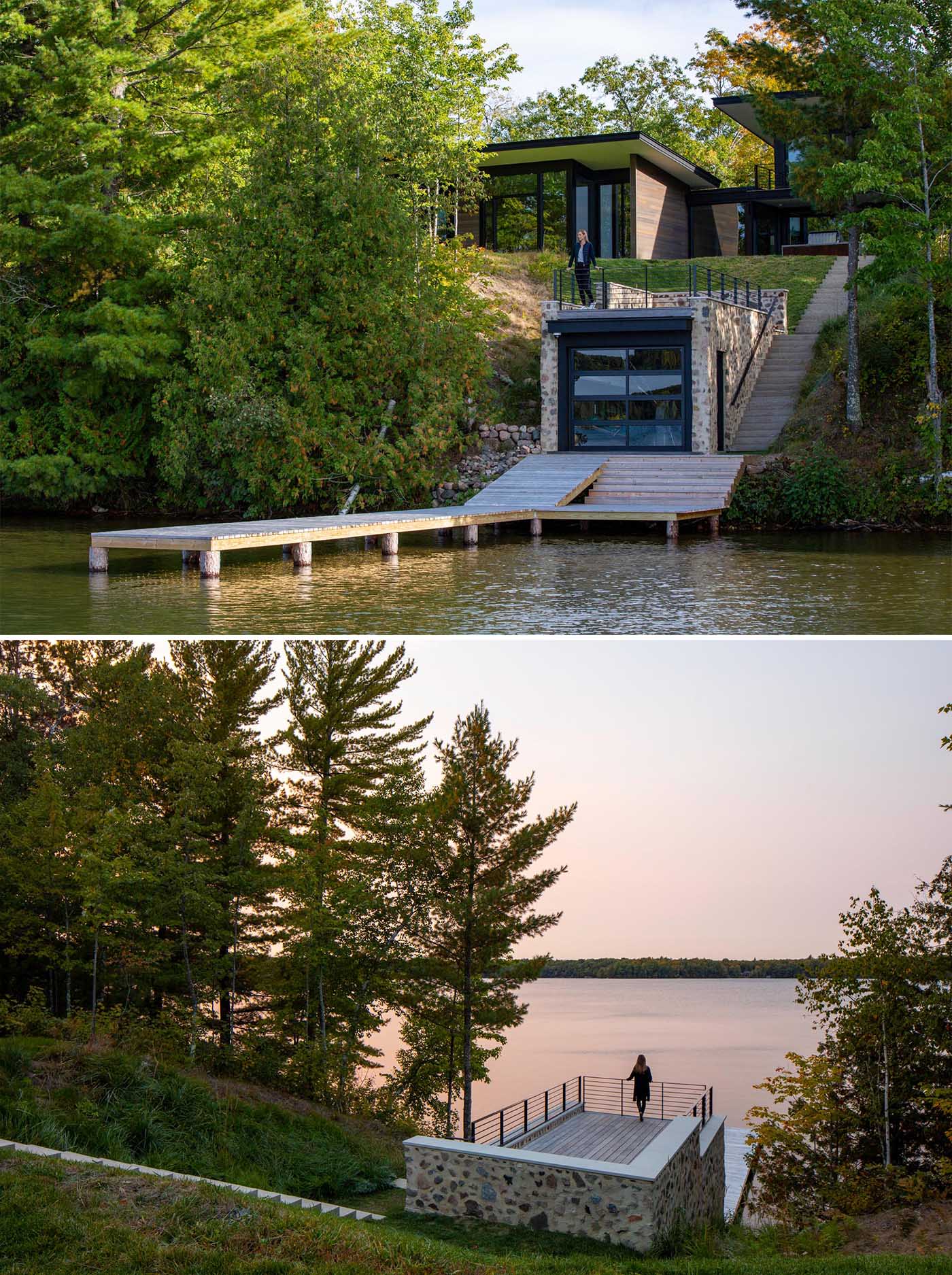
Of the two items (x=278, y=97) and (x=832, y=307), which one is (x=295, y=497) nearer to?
(x=278, y=97)

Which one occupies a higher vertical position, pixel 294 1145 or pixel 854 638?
pixel 854 638

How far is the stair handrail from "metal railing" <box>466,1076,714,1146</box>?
1779cm

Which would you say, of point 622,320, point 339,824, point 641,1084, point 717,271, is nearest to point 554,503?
point 622,320

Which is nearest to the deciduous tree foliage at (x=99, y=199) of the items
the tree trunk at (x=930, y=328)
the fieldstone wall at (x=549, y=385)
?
the fieldstone wall at (x=549, y=385)

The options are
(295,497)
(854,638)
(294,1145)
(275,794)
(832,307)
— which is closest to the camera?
(294,1145)

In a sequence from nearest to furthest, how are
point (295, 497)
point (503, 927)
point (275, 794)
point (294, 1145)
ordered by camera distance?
1. point (294, 1145)
2. point (503, 927)
3. point (275, 794)
4. point (295, 497)

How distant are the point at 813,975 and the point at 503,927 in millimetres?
4924

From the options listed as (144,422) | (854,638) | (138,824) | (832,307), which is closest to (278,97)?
(144,422)

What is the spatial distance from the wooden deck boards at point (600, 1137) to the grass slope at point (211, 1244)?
387 cm

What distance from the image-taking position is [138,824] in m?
17.5

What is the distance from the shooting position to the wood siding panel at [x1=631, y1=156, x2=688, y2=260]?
41.3m

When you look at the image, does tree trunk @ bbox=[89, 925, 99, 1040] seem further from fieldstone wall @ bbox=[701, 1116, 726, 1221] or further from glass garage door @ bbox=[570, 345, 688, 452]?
glass garage door @ bbox=[570, 345, 688, 452]

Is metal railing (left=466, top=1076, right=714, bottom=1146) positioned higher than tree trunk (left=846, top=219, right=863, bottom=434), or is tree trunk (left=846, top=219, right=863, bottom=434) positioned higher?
tree trunk (left=846, top=219, right=863, bottom=434)

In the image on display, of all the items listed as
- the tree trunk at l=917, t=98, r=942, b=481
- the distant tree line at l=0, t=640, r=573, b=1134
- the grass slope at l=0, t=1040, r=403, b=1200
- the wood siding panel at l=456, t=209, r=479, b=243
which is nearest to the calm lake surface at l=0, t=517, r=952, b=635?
the distant tree line at l=0, t=640, r=573, b=1134
